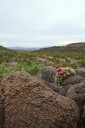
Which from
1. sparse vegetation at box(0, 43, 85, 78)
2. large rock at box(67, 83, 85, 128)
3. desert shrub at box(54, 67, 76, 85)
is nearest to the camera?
large rock at box(67, 83, 85, 128)

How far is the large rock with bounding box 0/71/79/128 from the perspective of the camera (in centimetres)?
746

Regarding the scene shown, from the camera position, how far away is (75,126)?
7812 mm

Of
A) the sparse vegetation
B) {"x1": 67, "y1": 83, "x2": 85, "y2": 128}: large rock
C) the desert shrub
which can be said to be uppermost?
{"x1": 67, "y1": 83, "x2": 85, "y2": 128}: large rock

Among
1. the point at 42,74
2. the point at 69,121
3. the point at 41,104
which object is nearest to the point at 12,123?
the point at 41,104

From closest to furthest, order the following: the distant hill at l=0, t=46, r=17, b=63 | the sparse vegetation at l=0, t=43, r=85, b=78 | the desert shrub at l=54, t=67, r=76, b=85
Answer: the desert shrub at l=54, t=67, r=76, b=85
the sparse vegetation at l=0, t=43, r=85, b=78
the distant hill at l=0, t=46, r=17, b=63

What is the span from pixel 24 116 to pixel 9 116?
413 millimetres

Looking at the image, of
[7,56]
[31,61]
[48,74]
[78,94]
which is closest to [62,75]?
[48,74]

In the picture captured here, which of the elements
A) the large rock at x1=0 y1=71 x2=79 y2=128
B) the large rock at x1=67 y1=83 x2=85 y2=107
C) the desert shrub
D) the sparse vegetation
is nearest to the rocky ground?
the large rock at x1=0 y1=71 x2=79 y2=128

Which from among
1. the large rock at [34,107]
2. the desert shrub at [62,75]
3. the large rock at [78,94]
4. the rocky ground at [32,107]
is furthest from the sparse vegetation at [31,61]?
the large rock at [34,107]

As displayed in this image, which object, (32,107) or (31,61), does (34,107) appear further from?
(31,61)

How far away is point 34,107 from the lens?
25.0 ft

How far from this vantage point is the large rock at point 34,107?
24.5 feet

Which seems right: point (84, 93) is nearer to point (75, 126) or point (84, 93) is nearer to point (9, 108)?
point (75, 126)

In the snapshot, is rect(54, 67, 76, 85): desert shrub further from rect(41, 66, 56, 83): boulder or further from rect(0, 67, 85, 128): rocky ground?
rect(0, 67, 85, 128): rocky ground
